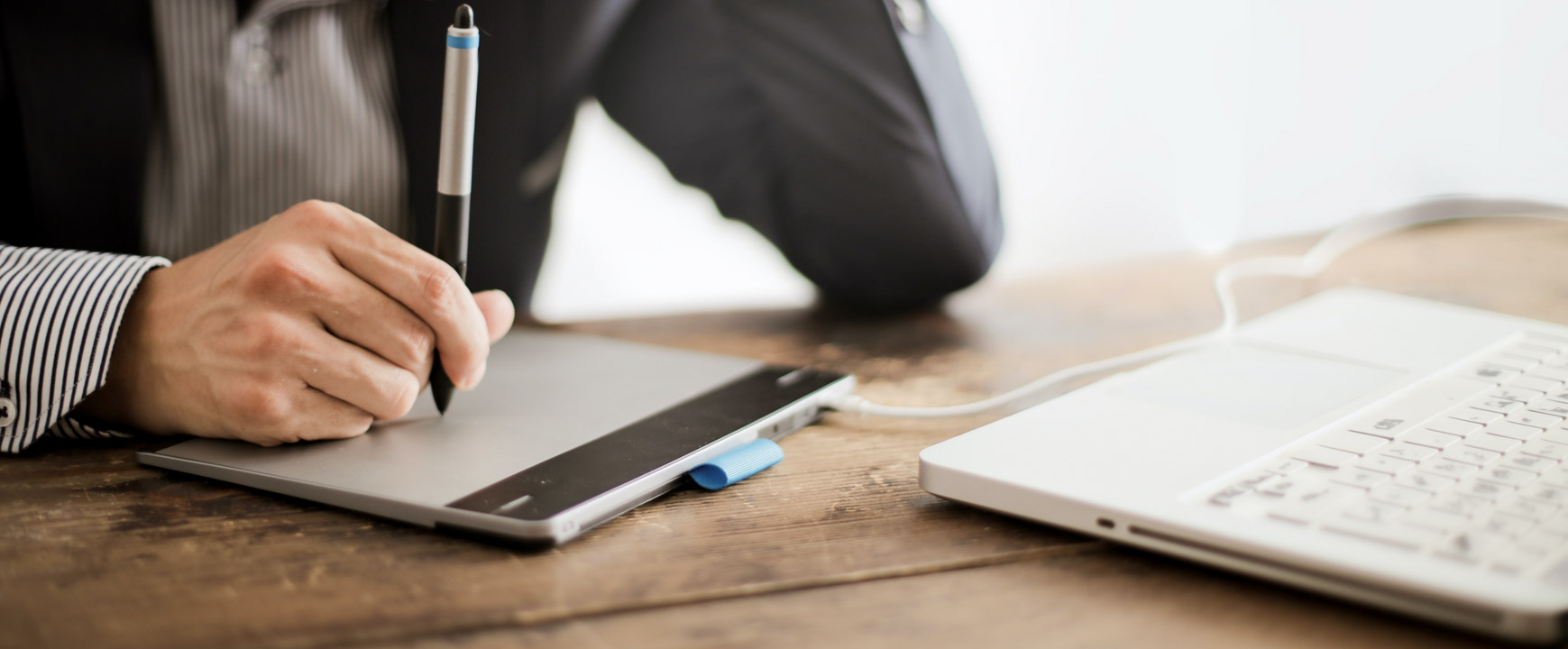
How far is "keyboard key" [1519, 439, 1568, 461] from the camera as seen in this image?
41 centimetres

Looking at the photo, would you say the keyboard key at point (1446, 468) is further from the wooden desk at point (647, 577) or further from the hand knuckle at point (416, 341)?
the hand knuckle at point (416, 341)

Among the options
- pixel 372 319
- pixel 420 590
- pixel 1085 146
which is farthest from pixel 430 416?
pixel 1085 146

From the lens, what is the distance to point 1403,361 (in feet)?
1.84

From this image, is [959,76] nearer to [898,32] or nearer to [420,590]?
[898,32]

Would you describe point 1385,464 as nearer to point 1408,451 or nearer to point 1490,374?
point 1408,451

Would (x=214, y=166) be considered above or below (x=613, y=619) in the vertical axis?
above

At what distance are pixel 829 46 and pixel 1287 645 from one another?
77 cm

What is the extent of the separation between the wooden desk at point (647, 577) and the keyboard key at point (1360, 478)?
0.05 m

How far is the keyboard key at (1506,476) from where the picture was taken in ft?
1.24

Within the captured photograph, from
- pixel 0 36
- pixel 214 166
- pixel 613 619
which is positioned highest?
pixel 0 36

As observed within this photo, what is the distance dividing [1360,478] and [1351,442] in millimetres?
49

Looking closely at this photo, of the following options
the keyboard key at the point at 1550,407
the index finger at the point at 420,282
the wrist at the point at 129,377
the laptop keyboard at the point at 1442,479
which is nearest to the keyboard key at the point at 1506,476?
the laptop keyboard at the point at 1442,479

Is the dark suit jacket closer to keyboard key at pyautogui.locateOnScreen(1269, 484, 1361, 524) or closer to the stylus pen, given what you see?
the stylus pen

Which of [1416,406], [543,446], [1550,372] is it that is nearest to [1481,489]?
[1416,406]
